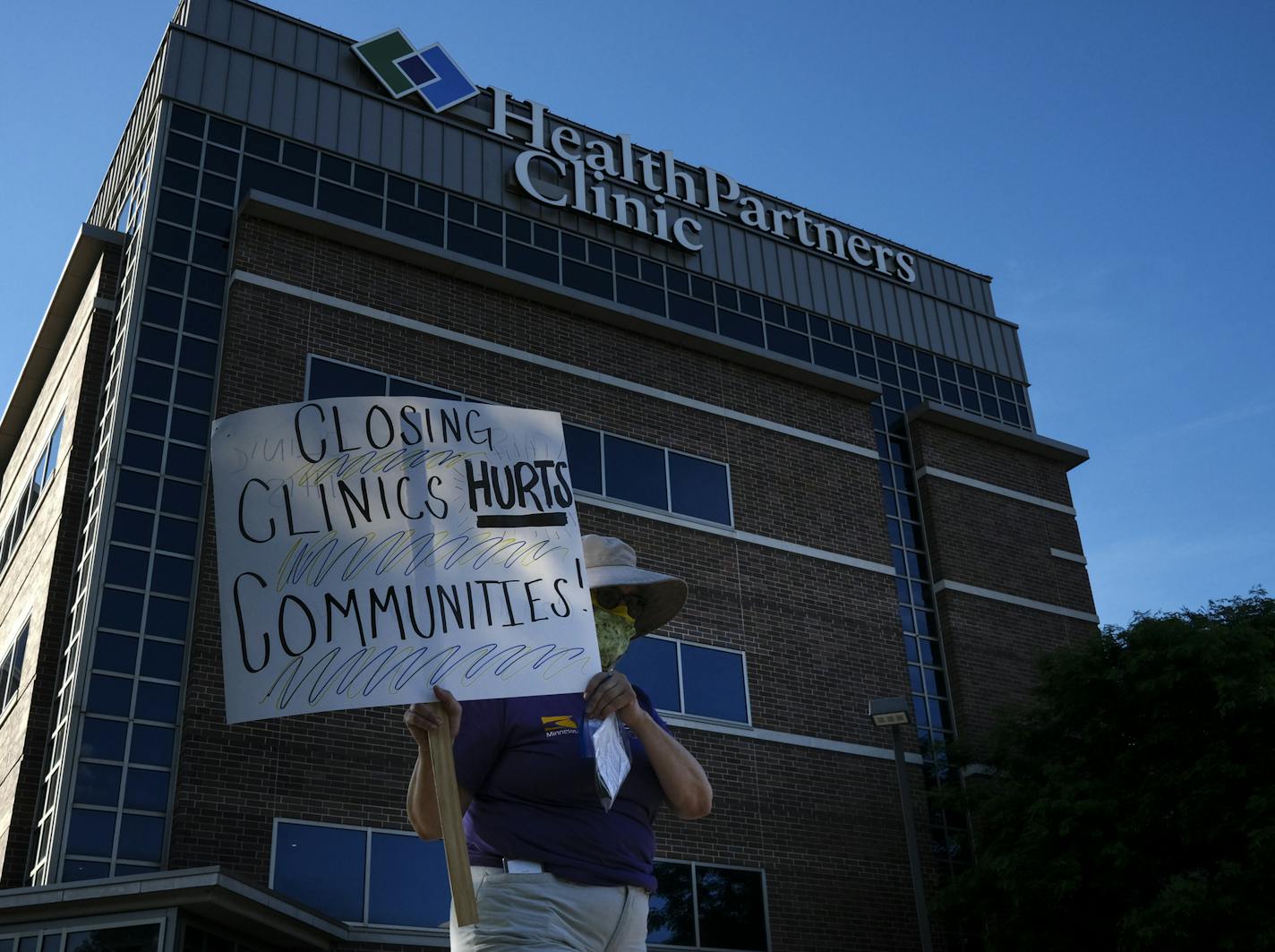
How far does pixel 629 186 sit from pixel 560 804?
22.0 m

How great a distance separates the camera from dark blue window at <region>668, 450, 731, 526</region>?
21938 mm

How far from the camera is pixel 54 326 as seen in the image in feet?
74.6

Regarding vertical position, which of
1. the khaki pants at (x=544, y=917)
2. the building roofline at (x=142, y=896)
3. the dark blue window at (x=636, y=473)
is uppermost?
the dark blue window at (x=636, y=473)

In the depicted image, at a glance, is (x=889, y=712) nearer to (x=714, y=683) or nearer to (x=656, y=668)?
(x=714, y=683)

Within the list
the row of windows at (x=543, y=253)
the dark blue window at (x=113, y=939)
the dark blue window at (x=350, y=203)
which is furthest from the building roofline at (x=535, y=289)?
the dark blue window at (x=113, y=939)

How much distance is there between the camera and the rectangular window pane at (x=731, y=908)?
1884cm

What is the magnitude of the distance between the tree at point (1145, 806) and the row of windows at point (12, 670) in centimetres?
1276

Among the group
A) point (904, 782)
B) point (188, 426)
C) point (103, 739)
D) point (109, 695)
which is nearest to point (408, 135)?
point (188, 426)

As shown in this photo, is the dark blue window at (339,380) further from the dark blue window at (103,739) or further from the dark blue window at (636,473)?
the dark blue window at (103,739)

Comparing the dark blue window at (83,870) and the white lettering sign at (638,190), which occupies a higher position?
the white lettering sign at (638,190)

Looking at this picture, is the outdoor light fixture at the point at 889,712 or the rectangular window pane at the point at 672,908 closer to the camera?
the outdoor light fixture at the point at 889,712

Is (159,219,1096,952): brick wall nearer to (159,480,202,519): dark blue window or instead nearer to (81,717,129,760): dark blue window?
(159,480,202,519): dark blue window

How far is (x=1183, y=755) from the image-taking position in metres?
18.2

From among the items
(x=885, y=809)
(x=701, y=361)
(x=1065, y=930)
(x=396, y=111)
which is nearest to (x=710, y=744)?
(x=885, y=809)
